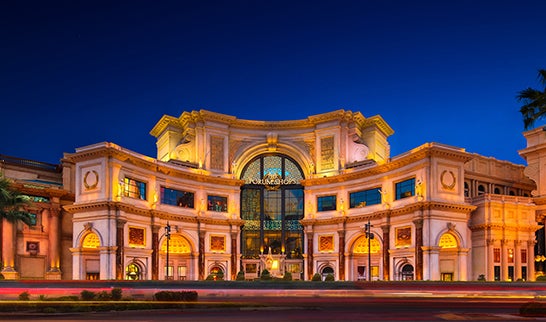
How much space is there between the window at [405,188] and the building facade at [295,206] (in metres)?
0.12

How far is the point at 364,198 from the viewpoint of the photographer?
67875 mm

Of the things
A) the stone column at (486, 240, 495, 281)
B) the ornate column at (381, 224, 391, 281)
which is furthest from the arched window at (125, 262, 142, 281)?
the stone column at (486, 240, 495, 281)

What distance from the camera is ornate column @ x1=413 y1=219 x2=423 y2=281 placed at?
56.9 meters

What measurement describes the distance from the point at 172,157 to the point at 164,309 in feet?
160

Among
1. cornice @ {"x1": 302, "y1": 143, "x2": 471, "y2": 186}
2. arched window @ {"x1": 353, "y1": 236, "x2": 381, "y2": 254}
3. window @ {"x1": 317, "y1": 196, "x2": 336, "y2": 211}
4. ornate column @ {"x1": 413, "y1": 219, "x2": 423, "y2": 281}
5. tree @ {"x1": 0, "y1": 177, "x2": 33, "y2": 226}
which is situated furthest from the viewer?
window @ {"x1": 317, "y1": 196, "x2": 336, "y2": 211}

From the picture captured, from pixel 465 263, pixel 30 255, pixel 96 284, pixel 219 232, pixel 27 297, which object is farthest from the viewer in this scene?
pixel 219 232

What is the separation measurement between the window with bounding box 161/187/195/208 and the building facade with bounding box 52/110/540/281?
0.19 m

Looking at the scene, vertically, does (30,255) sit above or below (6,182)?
below

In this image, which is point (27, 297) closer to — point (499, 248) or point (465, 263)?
point (465, 263)

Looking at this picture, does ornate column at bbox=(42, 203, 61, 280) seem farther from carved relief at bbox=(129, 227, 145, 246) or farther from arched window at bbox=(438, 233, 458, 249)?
arched window at bbox=(438, 233, 458, 249)

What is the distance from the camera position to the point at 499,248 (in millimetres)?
59344

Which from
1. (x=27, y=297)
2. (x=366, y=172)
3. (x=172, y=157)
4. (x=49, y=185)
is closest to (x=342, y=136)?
(x=366, y=172)

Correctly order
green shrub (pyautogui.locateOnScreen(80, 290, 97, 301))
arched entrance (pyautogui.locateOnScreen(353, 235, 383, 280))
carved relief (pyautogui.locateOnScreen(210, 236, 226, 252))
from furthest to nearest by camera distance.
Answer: carved relief (pyautogui.locateOnScreen(210, 236, 226, 252)) → arched entrance (pyautogui.locateOnScreen(353, 235, 383, 280)) → green shrub (pyautogui.locateOnScreen(80, 290, 97, 301))

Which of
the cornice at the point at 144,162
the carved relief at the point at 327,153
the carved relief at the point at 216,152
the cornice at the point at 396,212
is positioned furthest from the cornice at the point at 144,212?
the carved relief at the point at 327,153
